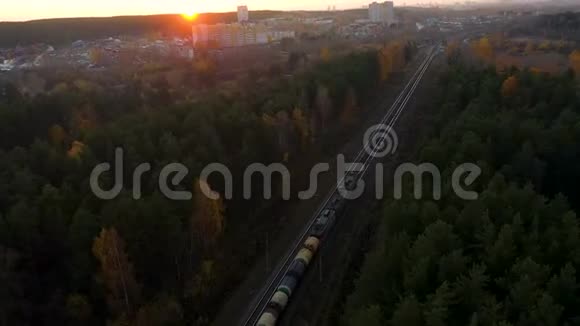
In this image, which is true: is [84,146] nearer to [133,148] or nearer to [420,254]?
[133,148]

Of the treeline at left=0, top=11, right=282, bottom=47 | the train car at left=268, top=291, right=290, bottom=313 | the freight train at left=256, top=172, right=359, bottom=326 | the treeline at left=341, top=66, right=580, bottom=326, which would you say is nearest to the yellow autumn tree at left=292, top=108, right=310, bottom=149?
the freight train at left=256, top=172, right=359, bottom=326

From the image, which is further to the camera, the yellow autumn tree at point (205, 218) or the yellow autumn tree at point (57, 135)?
the yellow autumn tree at point (57, 135)

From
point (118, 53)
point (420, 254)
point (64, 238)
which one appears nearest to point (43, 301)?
point (64, 238)

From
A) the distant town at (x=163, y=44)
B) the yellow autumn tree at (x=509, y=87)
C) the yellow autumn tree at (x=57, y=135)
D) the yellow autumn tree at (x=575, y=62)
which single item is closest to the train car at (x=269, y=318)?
the yellow autumn tree at (x=57, y=135)

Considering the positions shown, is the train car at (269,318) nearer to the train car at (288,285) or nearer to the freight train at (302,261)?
the freight train at (302,261)

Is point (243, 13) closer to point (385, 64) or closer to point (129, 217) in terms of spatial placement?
point (385, 64)

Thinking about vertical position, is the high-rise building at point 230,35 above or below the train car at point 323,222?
above

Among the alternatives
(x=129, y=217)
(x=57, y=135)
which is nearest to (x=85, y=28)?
(x=57, y=135)

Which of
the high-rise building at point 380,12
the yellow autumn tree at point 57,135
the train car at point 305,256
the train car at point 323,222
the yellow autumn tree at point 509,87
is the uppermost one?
the high-rise building at point 380,12
